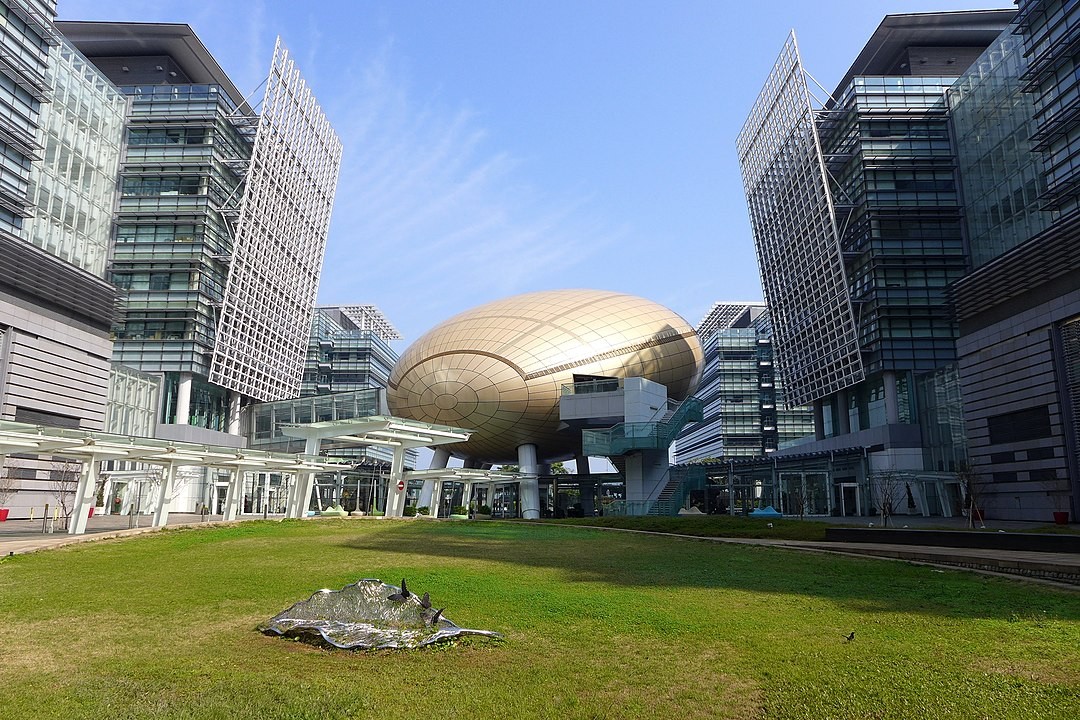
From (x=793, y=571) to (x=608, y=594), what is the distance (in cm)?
523

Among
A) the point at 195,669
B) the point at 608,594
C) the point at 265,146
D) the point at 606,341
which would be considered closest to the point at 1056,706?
the point at 608,594

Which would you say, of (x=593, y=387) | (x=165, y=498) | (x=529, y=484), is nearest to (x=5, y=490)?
(x=165, y=498)

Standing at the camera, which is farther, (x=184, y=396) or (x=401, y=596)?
(x=184, y=396)

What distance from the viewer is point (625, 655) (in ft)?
25.5

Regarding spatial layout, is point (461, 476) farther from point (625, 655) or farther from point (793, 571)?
point (625, 655)

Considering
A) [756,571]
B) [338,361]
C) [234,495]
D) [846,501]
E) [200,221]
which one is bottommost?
[756,571]

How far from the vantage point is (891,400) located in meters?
57.1

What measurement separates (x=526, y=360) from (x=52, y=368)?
28.8m

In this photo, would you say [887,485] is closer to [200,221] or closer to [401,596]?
[401,596]

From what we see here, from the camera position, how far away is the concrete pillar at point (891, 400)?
56.8 metres

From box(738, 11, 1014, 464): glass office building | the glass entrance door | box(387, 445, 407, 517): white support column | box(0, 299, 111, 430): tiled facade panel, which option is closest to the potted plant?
box(0, 299, 111, 430): tiled facade panel

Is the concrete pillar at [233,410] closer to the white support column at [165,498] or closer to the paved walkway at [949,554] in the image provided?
the white support column at [165,498]

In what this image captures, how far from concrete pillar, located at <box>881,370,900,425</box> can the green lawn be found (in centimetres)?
4524

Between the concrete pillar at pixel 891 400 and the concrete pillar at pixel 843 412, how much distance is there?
7011 millimetres
